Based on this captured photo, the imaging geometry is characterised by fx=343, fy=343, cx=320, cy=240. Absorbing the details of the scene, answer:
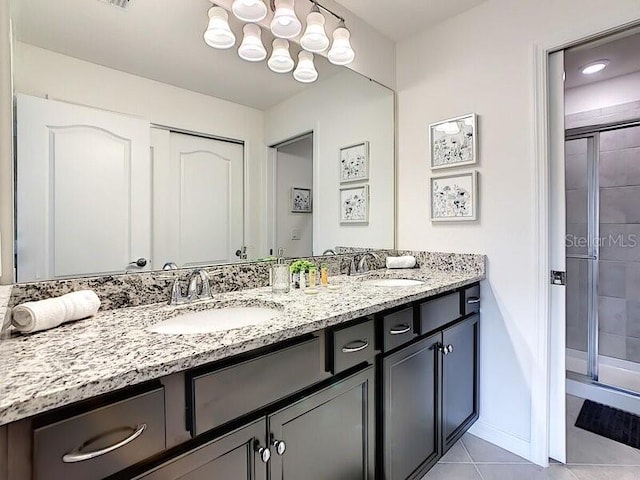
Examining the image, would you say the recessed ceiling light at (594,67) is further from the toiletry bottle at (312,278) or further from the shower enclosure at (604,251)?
the toiletry bottle at (312,278)

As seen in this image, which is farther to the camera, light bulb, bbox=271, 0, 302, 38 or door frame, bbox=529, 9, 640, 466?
door frame, bbox=529, 9, 640, 466

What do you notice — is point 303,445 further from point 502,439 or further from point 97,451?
point 502,439

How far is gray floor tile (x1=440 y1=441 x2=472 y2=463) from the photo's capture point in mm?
1730

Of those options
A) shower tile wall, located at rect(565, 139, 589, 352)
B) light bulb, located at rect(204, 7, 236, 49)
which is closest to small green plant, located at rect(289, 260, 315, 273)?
light bulb, located at rect(204, 7, 236, 49)

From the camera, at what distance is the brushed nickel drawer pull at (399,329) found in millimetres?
1309

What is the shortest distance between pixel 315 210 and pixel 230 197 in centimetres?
54

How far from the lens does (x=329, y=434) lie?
107cm

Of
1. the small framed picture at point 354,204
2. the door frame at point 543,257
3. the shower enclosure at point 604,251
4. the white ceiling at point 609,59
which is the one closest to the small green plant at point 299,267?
the small framed picture at point 354,204

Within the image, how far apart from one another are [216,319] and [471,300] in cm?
131

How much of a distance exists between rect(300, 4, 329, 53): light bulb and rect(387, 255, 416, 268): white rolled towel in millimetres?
1250

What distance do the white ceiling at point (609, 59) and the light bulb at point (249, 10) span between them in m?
1.71

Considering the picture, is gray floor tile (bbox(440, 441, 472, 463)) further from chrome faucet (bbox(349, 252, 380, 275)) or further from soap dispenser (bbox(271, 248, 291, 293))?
soap dispenser (bbox(271, 248, 291, 293))

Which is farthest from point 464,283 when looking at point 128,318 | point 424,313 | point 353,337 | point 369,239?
point 128,318

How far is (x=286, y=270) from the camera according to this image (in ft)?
4.99
